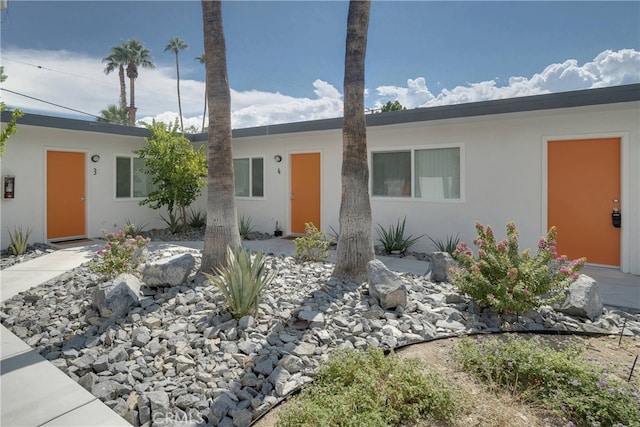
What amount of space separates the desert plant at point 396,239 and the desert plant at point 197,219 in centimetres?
574

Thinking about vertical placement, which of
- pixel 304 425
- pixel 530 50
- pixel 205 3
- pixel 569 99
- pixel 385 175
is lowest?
pixel 304 425

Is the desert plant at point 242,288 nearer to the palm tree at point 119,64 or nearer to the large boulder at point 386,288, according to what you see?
the large boulder at point 386,288

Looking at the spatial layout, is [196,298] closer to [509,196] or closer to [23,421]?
[23,421]

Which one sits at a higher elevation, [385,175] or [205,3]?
[205,3]

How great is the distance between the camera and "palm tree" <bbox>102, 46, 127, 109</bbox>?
26.9 metres

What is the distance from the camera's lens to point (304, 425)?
2207 millimetres

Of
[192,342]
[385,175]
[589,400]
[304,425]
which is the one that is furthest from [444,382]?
[385,175]

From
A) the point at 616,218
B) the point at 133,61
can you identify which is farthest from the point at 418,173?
the point at 133,61

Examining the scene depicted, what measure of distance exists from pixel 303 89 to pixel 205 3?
13.8 metres

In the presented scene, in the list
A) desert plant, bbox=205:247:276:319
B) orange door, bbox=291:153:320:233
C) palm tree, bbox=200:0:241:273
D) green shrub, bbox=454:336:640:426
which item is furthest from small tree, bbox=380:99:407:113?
green shrub, bbox=454:336:640:426

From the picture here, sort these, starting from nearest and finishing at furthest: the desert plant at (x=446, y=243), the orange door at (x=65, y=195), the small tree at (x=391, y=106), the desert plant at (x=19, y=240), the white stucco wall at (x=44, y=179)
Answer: the desert plant at (x=446, y=243) → the desert plant at (x=19, y=240) → the white stucco wall at (x=44, y=179) → the orange door at (x=65, y=195) → the small tree at (x=391, y=106)

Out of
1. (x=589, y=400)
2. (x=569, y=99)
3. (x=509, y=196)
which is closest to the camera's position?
(x=589, y=400)

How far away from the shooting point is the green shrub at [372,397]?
7.40 ft

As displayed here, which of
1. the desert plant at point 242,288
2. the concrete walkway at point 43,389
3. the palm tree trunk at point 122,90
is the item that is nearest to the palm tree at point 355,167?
the desert plant at point 242,288
